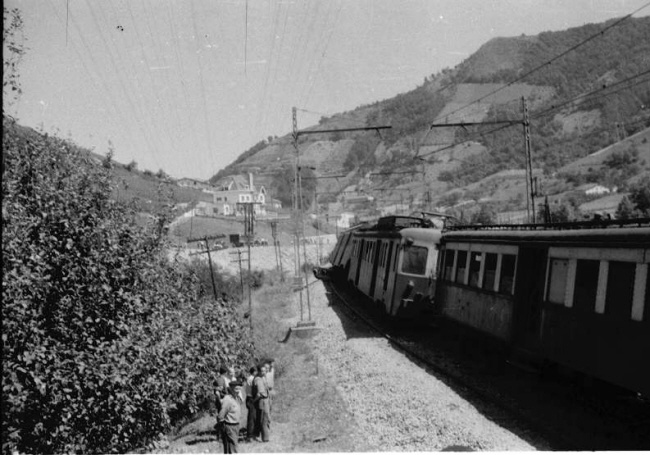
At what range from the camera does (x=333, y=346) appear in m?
17.7

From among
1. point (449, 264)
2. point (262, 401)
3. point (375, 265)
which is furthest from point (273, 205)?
point (262, 401)

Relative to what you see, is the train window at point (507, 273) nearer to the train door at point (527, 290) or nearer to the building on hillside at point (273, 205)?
the train door at point (527, 290)

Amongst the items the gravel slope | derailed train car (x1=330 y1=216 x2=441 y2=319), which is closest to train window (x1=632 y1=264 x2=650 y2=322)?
the gravel slope

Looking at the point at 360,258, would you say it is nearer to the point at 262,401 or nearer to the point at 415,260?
the point at 415,260

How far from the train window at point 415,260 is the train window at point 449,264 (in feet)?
2.28

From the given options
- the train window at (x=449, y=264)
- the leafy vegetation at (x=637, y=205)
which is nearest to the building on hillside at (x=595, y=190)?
the leafy vegetation at (x=637, y=205)

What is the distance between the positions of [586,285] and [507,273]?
2.97 meters

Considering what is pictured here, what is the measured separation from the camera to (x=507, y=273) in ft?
41.1

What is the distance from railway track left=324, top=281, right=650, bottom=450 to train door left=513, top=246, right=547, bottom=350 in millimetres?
780

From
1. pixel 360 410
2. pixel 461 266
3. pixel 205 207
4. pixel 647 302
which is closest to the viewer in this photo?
pixel 647 302

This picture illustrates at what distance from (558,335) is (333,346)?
852 cm

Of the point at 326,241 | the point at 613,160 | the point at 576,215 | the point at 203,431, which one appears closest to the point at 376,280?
the point at 203,431

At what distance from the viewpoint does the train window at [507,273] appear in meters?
12.2

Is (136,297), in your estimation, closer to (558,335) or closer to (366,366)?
(366,366)
